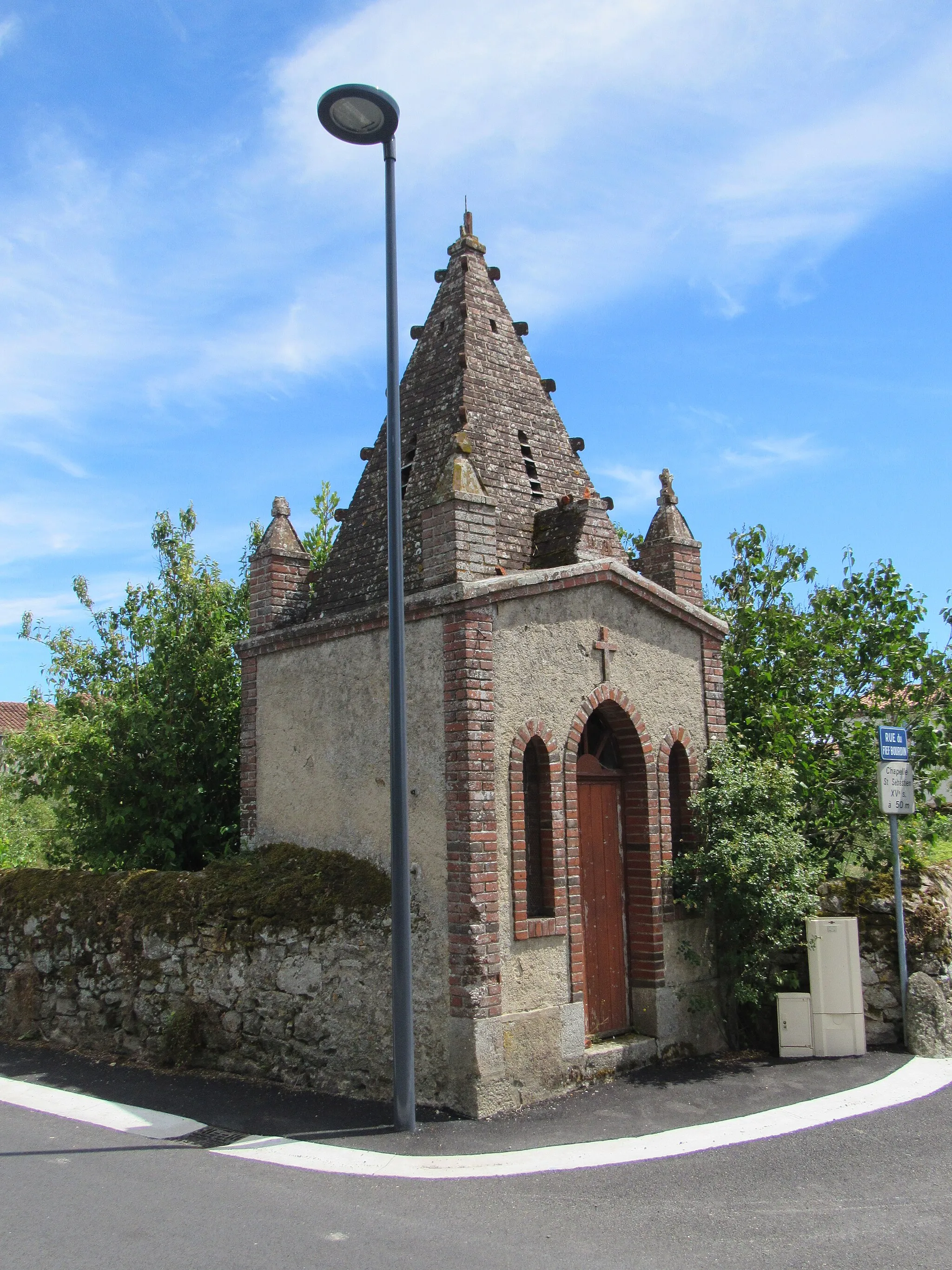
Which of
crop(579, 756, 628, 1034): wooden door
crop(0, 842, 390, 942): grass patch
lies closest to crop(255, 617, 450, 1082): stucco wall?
crop(0, 842, 390, 942): grass patch

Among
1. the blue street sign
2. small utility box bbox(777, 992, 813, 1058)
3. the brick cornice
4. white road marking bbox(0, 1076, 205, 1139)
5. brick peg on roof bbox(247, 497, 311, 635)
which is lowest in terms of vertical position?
white road marking bbox(0, 1076, 205, 1139)

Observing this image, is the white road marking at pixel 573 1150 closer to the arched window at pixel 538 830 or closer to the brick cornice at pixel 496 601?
the arched window at pixel 538 830

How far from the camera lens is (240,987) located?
9297 mm

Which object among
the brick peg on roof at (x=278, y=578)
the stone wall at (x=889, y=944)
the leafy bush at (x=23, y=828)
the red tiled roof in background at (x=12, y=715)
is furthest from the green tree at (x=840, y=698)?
the red tiled roof in background at (x=12, y=715)

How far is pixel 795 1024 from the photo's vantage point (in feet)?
31.0

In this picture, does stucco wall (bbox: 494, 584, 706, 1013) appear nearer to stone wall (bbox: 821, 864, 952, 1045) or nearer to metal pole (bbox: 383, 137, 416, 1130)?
metal pole (bbox: 383, 137, 416, 1130)

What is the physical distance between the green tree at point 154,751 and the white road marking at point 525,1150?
145 inches

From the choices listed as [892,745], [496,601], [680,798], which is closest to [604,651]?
[496,601]

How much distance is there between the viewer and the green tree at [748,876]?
9227 mm

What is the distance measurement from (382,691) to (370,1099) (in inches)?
134

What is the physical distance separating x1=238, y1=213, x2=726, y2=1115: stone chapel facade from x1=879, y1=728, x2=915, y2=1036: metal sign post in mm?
1652

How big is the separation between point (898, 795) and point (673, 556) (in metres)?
3.26

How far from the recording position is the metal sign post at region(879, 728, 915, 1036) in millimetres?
9578

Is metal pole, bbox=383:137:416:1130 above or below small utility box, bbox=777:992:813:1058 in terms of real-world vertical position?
above
